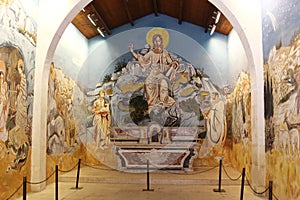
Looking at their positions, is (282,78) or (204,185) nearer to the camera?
(282,78)

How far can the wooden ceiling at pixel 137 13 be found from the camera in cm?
1230

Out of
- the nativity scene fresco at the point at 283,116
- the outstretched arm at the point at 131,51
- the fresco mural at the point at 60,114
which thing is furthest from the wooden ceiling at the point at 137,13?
the nativity scene fresco at the point at 283,116

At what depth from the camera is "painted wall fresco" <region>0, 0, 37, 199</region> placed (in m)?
6.69

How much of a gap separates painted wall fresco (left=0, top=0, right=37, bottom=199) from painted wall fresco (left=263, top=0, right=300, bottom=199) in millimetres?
5804

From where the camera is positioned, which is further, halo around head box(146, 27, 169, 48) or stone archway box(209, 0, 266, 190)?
halo around head box(146, 27, 169, 48)

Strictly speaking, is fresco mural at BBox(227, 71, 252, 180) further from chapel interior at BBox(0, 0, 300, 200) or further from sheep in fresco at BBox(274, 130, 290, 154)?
sheep in fresco at BBox(274, 130, 290, 154)

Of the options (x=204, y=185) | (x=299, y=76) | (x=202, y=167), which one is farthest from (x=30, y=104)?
(x=202, y=167)

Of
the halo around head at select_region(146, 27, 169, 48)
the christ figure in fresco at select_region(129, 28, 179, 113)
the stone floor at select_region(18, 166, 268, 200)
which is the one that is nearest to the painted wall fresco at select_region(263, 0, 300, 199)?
the stone floor at select_region(18, 166, 268, 200)

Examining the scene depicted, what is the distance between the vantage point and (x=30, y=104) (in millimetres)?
8164

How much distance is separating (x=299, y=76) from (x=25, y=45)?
6.26 meters

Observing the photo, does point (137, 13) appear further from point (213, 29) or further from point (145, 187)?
point (145, 187)

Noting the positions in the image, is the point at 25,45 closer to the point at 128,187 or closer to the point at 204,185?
the point at 128,187

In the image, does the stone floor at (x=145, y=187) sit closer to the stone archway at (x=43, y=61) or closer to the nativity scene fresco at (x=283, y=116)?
the stone archway at (x=43, y=61)

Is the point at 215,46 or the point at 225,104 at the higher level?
the point at 215,46
